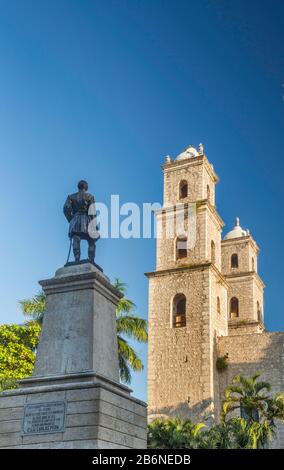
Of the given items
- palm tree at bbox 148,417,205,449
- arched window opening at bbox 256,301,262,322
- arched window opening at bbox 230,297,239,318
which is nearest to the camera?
palm tree at bbox 148,417,205,449

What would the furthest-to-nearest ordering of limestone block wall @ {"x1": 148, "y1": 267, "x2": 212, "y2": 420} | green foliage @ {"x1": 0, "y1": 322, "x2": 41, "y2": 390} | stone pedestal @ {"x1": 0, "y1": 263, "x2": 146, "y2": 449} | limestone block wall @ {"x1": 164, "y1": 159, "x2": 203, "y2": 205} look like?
limestone block wall @ {"x1": 164, "y1": 159, "x2": 203, "y2": 205} → limestone block wall @ {"x1": 148, "y1": 267, "x2": 212, "y2": 420} → green foliage @ {"x1": 0, "y1": 322, "x2": 41, "y2": 390} → stone pedestal @ {"x1": 0, "y1": 263, "x2": 146, "y2": 449}

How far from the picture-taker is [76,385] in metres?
9.57

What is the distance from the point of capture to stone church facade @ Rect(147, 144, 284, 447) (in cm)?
3278

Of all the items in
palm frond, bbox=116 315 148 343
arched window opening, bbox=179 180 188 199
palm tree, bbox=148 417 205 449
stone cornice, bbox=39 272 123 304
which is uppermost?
arched window opening, bbox=179 180 188 199

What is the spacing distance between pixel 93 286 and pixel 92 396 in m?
1.82

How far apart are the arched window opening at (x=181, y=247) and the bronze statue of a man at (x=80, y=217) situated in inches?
993

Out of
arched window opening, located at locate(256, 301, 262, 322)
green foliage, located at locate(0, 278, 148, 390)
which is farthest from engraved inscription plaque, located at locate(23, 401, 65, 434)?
arched window opening, located at locate(256, 301, 262, 322)

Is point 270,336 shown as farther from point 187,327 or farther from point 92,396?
point 92,396

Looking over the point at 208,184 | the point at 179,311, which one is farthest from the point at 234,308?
the point at 179,311

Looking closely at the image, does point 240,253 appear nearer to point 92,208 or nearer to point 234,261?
point 234,261

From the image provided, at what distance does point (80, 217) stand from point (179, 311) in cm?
2457

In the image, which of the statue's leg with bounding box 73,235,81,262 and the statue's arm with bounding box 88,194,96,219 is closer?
the statue's leg with bounding box 73,235,81,262

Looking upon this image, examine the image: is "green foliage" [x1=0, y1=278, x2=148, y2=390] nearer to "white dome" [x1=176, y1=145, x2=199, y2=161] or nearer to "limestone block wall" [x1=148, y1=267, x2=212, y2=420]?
"limestone block wall" [x1=148, y1=267, x2=212, y2=420]

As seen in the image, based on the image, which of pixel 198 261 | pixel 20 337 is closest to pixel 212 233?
pixel 198 261
